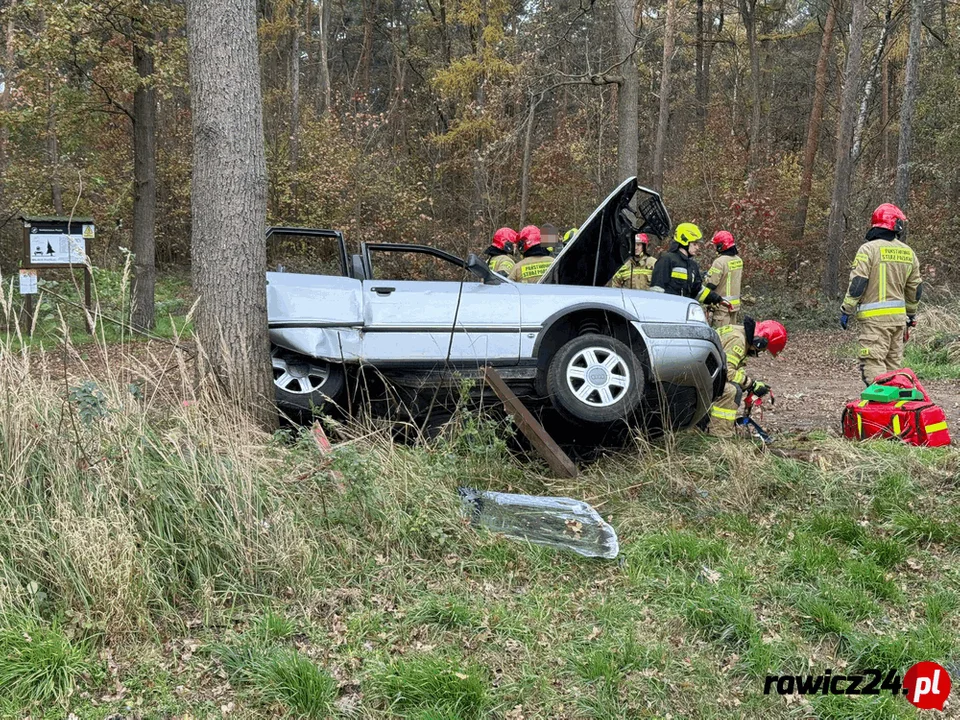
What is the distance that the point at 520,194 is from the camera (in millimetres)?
21141

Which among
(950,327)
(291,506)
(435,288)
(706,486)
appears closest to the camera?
(291,506)

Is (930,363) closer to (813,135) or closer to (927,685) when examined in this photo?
(927,685)

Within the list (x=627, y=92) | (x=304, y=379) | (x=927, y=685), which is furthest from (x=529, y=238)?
(x=927, y=685)

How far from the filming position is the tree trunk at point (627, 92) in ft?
39.1

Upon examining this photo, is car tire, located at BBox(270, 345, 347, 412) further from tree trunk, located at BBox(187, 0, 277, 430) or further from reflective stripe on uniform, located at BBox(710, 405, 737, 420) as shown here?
reflective stripe on uniform, located at BBox(710, 405, 737, 420)

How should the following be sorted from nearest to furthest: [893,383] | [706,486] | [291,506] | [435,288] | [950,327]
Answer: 1. [291,506]
2. [706,486]
3. [435,288]
4. [893,383]
5. [950,327]

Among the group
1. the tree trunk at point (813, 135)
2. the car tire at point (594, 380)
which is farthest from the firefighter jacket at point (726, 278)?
the tree trunk at point (813, 135)

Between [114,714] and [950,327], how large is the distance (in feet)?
40.1

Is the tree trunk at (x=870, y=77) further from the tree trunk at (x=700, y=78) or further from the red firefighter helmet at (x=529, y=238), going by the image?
the red firefighter helmet at (x=529, y=238)

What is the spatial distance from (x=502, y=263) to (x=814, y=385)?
4145 millimetres

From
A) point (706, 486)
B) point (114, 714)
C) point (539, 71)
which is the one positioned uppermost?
point (539, 71)

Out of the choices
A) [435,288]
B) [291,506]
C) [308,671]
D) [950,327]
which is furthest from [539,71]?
[308,671]

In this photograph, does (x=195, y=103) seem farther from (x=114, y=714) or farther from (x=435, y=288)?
(x=114, y=714)

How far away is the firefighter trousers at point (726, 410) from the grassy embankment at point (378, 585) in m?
1.65
